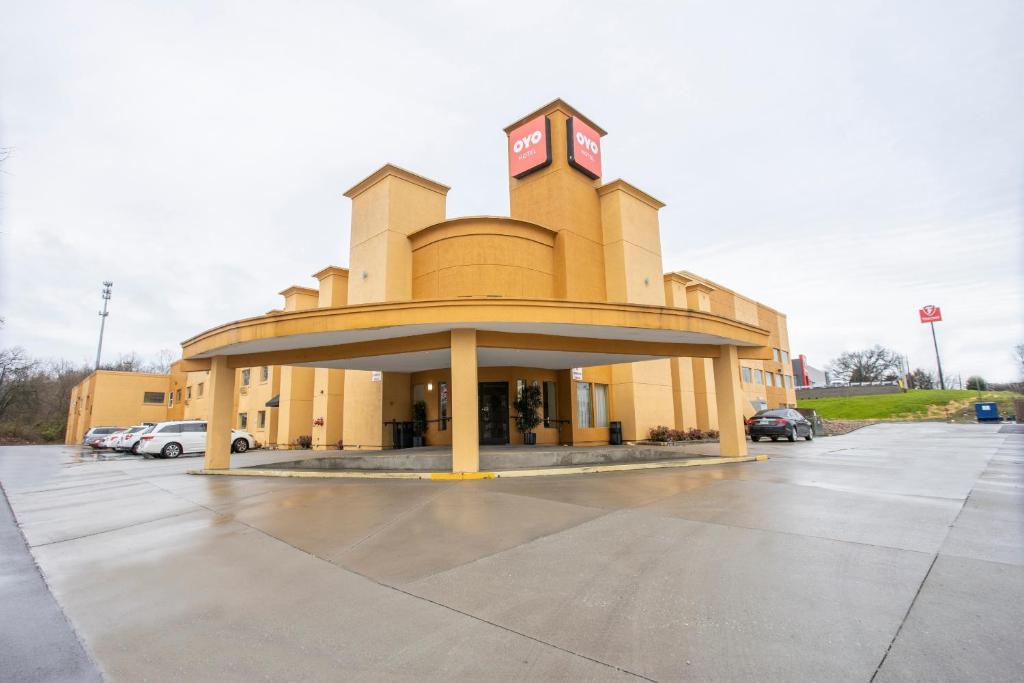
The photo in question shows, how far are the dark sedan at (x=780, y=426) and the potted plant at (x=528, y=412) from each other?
39.7 ft

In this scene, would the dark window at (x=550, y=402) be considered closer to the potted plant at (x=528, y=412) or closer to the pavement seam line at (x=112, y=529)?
the potted plant at (x=528, y=412)

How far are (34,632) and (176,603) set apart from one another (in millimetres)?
843

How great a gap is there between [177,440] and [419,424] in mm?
13022

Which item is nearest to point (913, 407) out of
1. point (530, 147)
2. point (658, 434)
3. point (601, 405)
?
point (658, 434)

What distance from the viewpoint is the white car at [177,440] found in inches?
866

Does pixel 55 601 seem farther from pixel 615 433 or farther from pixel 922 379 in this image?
pixel 922 379

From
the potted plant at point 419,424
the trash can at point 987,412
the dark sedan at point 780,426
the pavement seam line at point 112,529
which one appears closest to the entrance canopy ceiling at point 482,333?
the potted plant at point 419,424

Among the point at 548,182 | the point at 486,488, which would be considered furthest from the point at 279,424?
the point at 486,488

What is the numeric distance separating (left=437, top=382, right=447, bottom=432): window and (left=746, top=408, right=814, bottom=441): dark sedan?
49.0 ft

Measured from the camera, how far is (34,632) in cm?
345

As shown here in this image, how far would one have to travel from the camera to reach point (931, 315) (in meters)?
46.0

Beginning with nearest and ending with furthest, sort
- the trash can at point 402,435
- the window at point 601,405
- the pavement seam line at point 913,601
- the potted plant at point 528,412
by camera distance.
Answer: the pavement seam line at point 913,601 → the potted plant at point 528,412 → the trash can at point 402,435 → the window at point 601,405

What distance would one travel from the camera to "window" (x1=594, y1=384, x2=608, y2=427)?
19.9 meters

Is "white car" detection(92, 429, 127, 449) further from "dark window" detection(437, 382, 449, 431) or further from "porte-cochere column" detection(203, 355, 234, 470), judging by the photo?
"dark window" detection(437, 382, 449, 431)
